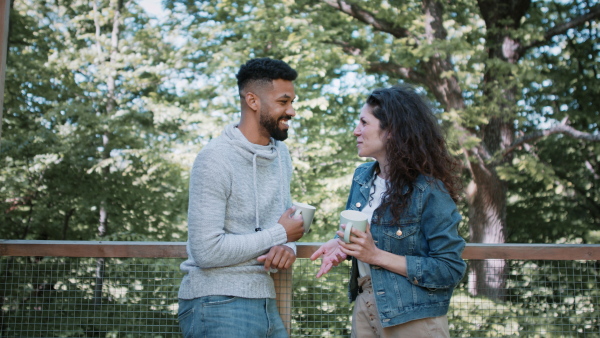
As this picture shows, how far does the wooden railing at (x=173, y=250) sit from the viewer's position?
213 cm

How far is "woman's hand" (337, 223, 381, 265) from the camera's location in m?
1.62

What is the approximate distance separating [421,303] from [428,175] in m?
0.41

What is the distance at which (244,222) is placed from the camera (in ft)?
5.77

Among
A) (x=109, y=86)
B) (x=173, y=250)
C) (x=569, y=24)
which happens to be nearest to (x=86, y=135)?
(x=109, y=86)

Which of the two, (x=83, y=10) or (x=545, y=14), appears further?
(x=83, y=10)

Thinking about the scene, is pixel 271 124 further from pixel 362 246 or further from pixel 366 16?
pixel 366 16

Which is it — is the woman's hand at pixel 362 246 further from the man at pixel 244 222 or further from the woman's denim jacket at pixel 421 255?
the man at pixel 244 222

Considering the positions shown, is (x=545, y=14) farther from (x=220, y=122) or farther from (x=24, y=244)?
(x=24, y=244)

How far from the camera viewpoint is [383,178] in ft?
6.09

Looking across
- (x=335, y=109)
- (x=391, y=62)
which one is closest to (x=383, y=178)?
(x=335, y=109)

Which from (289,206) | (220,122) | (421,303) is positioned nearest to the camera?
(421,303)

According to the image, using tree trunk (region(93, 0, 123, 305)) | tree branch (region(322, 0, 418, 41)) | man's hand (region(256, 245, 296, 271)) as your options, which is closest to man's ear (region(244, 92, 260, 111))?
man's hand (region(256, 245, 296, 271))

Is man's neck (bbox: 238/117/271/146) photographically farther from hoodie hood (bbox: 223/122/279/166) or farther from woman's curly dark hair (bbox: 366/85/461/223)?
woman's curly dark hair (bbox: 366/85/461/223)

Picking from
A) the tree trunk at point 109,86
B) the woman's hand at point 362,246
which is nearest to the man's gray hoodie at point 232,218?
the woman's hand at point 362,246
